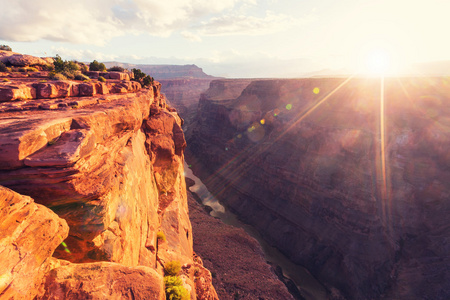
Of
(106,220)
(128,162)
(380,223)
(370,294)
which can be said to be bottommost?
(370,294)

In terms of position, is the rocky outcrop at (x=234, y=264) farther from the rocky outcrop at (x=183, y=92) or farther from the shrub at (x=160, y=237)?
the rocky outcrop at (x=183, y=92)

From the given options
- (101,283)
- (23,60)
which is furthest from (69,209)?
(23,60)

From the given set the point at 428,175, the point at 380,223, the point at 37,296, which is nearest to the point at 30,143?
the point at 37,296

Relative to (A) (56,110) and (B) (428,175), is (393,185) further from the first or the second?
(A) (56,110)

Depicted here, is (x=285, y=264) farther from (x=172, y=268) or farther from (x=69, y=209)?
(x=69, y=209)

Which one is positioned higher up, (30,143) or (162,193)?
(30,143)

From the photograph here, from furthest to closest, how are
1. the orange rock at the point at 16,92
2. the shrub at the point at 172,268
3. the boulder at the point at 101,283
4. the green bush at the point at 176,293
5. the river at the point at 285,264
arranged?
the river at the point at 285,264 < the shrub at the point at 172,268 < the orange rock at the point at 16,92 < the green bush at the point at 176,293 < the boulder at the point at 101,283

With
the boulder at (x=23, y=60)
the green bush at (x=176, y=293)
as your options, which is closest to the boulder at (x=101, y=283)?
the green bush at (x=176, y=293)

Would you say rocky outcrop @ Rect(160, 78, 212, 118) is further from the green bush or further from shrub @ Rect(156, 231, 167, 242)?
the green bush
